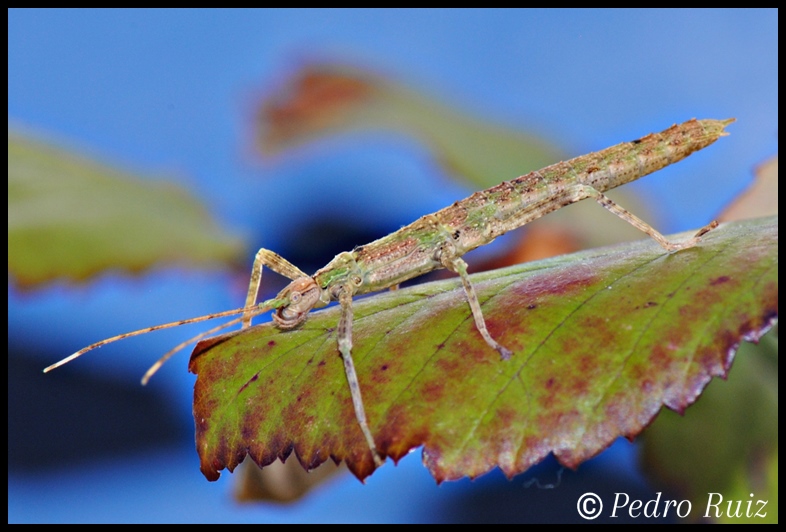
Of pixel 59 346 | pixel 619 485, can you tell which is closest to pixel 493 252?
pixel 619 485

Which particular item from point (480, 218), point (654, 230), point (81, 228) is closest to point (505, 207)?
point (480, 218)

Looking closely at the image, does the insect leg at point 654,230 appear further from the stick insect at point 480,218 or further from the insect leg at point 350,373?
the insect leg at point 350,373

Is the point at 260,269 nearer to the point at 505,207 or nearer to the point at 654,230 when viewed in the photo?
the point at 505,207

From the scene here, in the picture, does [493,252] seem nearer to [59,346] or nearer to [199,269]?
[199,269]

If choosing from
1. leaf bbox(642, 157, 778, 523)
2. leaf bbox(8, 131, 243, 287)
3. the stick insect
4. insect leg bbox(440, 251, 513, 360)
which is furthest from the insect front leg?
leaf bbox(642, 157, 778, 523)

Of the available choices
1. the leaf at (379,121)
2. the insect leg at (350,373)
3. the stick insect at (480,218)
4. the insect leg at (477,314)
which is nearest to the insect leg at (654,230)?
the stick insect at (480,218)

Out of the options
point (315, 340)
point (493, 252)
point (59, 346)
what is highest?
point (59, 346)

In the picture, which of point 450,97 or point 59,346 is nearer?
point 59,346
